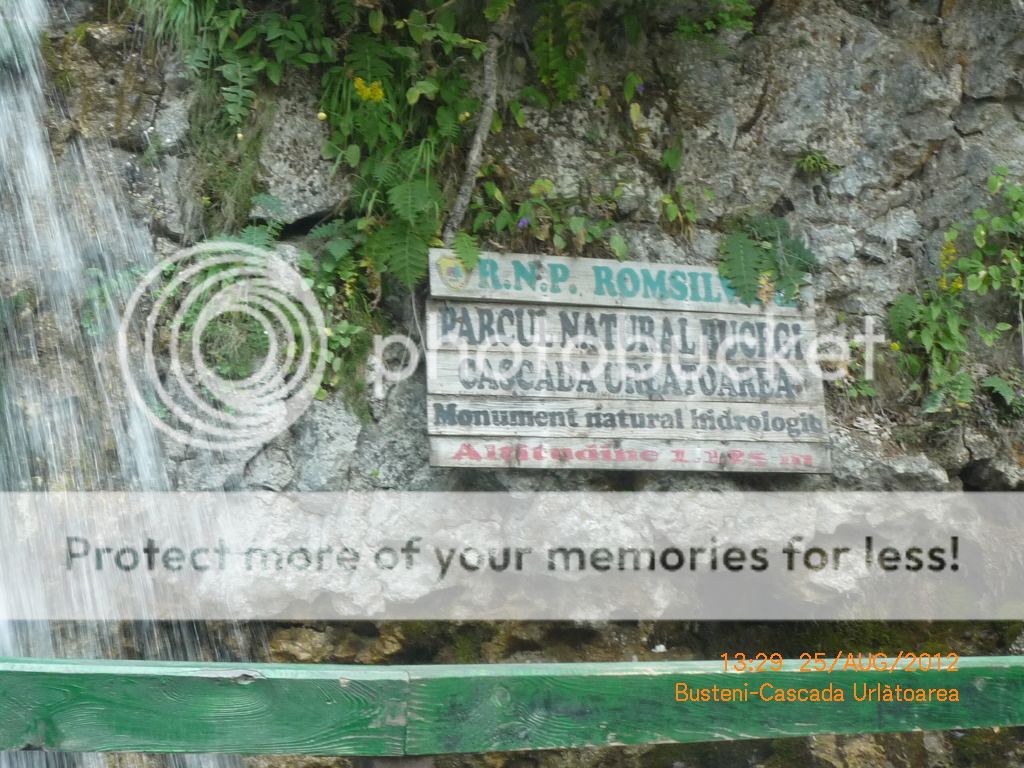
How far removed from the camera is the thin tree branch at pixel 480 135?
4707 millimetres

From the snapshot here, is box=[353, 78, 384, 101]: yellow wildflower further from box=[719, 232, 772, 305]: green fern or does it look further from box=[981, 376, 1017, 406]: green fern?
box=[981, 376, 1017, 406]: green fern

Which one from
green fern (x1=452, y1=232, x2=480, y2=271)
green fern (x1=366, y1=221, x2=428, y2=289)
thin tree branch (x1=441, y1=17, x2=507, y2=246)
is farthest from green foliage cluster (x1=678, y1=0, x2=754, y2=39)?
green fern (x1=366, y1=221, x2=428, y2=289)

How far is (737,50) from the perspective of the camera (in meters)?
5.39

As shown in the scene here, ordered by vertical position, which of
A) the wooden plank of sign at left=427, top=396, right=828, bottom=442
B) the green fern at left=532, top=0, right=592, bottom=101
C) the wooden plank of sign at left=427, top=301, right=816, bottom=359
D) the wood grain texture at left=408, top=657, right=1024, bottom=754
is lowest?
the wood grain texture at left=408, top=657, right=1024, bottom=754

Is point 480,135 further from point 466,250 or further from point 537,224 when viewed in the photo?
point 466,250

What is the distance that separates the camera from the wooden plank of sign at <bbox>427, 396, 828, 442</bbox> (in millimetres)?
4438

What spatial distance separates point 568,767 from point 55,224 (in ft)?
11.3

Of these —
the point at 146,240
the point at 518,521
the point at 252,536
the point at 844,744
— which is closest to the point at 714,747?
the point at 844,744

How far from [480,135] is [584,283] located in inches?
35.4

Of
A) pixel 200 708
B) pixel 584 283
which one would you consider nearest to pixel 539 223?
pixel 584 283

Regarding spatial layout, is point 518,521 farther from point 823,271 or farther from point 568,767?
point 823,271

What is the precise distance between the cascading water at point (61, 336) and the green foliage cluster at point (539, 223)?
161cm

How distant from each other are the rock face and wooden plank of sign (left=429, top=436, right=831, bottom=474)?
139 millimetres

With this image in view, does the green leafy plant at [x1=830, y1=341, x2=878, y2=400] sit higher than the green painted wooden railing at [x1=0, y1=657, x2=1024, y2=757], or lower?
higher
